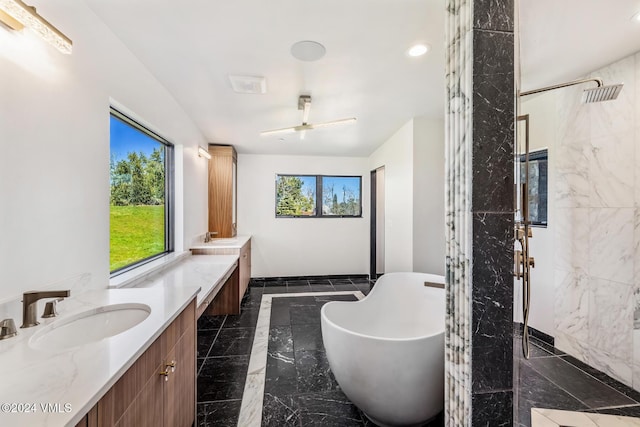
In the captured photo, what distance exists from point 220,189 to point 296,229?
1.60m

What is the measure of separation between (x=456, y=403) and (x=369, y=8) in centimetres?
212

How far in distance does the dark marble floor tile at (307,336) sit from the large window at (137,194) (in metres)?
1.68

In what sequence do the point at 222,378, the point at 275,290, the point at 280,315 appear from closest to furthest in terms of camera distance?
1. the point at 222,378
2. the point at 280,315
3. the point at 275,290

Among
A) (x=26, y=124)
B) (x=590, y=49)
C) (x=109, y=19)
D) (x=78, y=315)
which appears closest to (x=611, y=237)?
(x=590, y=49)

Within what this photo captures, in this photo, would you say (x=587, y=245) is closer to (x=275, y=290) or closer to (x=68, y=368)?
(x=68, y=368)

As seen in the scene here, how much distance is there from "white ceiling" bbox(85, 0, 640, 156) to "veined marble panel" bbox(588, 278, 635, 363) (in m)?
1.75

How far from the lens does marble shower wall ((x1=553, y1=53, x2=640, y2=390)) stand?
1.94m

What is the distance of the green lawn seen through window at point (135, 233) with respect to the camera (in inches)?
75.9

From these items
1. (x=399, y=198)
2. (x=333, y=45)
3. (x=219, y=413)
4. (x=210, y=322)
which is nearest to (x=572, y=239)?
(x=399, y=198)

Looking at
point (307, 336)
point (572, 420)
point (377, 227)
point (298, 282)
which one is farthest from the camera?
point (377, 227)

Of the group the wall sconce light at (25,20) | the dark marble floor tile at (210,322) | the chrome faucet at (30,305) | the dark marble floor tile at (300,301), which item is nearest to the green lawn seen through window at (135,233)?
the chrome faucet at (30,305)

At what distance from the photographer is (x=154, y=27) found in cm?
168

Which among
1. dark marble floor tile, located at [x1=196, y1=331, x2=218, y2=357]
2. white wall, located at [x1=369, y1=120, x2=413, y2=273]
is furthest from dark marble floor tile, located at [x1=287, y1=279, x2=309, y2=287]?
dark marble floor tile, located at [x1=196, y1=331, x2=218, y2=357]

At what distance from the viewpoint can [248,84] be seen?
7.71ft
